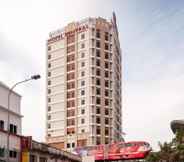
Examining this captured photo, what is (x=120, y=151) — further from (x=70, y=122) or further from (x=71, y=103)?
(x=71, y=103)

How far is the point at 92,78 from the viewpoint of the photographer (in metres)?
146

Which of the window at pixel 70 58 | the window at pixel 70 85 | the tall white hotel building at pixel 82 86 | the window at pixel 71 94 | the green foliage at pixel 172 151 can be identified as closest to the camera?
the green foliage at pixel 172 151

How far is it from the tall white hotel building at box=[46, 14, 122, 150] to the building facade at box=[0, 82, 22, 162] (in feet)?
257

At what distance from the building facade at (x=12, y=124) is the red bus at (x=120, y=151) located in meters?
49.8

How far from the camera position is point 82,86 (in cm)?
14712

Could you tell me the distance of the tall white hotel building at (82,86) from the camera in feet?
473

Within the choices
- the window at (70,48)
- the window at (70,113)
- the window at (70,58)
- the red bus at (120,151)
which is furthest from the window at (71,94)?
the red bus at (120,151)

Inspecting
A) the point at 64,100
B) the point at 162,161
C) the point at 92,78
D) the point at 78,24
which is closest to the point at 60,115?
the point at 64,100

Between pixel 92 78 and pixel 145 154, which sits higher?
pixel 92 78

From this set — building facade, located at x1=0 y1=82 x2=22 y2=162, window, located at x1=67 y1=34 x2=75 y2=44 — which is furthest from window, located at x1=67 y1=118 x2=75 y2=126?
building facade, located at x1=0 y1=82 x2=22 y2=162

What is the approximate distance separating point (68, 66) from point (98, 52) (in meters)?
10.1

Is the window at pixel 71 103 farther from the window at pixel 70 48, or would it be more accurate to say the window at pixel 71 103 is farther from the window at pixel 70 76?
the window at pixel 70 48

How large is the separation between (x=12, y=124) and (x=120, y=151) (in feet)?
179

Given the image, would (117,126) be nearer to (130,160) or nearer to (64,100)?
(64,100)
